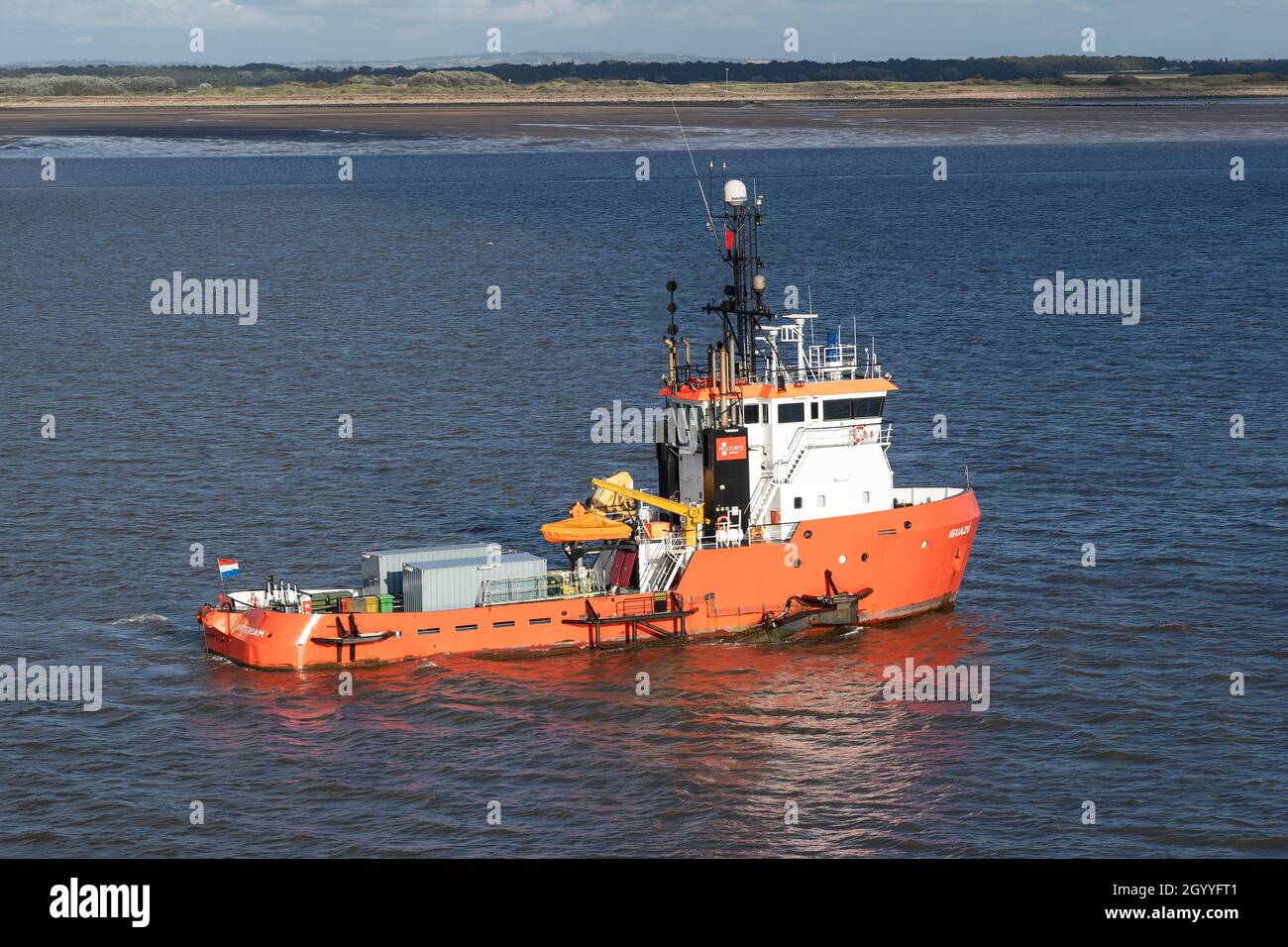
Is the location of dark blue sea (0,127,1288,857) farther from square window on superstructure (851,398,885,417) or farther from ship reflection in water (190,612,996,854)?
square window on superstructure (851,398,885,417)

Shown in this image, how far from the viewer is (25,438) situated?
65.8 m

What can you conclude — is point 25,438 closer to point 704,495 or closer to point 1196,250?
point 704,495

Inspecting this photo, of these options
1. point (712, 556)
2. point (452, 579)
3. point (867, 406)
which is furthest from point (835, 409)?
point (452, 579)

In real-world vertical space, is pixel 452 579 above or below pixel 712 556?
below

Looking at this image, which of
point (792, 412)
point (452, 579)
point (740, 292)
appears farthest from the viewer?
point (740, 292)

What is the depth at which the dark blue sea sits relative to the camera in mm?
34750

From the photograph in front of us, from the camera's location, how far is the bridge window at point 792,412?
149ft

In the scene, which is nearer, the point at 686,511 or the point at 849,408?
the point at 686,511

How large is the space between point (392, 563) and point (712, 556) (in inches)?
306

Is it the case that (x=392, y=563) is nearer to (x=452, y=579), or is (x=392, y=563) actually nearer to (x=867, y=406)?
(x=452, y=579)

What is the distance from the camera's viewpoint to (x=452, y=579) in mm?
42844

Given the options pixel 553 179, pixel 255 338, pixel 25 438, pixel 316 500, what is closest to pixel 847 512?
Result: pixel 316 500

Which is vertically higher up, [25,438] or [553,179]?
[553,179]

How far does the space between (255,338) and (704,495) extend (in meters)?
49.1
